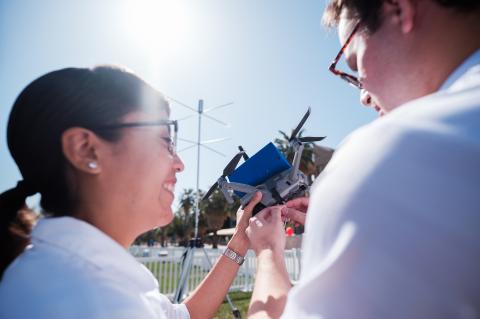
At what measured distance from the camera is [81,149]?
149cm

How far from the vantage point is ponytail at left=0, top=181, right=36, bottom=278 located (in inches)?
53.9

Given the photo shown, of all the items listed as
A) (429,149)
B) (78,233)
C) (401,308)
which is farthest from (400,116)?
(78,233)

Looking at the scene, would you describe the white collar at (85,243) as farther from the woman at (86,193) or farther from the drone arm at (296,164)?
the drone arm at (296,164)

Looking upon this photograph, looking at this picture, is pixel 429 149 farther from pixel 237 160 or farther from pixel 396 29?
pixel 237 160

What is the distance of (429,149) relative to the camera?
0.64m

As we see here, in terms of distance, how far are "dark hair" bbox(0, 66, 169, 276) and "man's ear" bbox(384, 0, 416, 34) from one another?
1.33 meters

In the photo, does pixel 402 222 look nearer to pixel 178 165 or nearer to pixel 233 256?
pixel 178 165

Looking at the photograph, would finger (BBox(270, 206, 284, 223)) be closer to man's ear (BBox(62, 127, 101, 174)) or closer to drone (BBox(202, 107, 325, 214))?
drone (BBox(202, 107, 325, 214))

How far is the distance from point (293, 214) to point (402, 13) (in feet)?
4.65

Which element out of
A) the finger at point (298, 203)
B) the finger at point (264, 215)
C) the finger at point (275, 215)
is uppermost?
the finger at point (275, 215)

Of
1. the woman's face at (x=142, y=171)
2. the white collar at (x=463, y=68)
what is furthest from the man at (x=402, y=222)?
the woman's face at (x=142, y=171)

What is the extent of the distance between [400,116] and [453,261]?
34cm

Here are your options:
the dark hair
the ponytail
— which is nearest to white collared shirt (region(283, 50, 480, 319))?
the dark hair

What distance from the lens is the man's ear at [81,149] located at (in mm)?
1452
